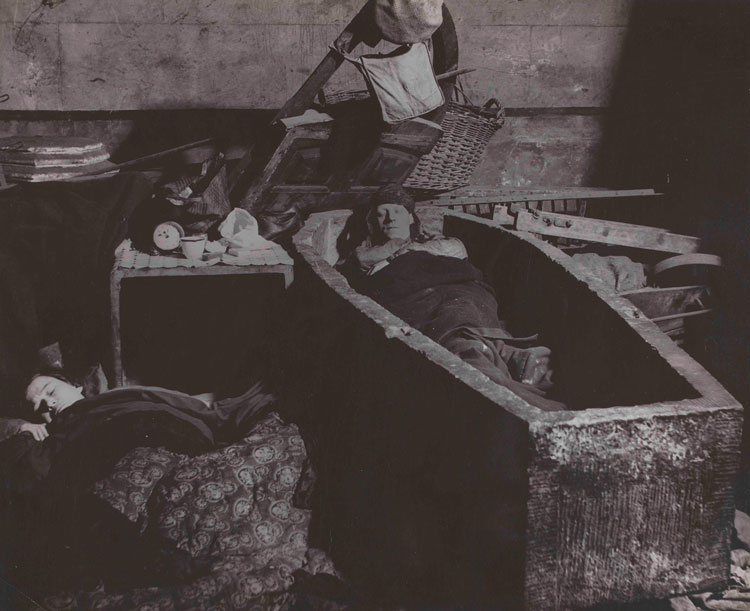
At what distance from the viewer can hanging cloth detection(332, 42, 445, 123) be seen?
5.08m

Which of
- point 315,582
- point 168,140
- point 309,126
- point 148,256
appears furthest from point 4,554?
point 168,140

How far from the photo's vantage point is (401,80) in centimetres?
514

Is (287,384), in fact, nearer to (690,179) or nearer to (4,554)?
(4,554)

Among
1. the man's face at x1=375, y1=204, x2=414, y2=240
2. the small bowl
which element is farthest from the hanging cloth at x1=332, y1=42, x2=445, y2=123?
the small bowl

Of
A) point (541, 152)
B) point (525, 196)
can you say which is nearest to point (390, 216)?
point (525, 196)

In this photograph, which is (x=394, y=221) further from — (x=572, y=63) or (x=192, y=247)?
(x=572, y=63)

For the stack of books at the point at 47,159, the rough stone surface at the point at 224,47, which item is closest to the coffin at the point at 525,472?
the stack of books at the point at 47,159

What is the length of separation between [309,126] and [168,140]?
6.29ft

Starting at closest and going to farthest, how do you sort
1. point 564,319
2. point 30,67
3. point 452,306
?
point 452,306, point 564,319, point 30,67

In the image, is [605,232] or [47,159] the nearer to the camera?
[47,159]

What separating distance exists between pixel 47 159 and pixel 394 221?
7.18 feet

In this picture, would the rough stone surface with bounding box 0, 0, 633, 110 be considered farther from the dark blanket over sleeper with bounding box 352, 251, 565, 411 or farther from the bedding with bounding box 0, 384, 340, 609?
the bedding with bounding box 0, 384, 340, 609

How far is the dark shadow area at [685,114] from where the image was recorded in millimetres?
6758

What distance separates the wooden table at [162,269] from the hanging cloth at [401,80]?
50.0 inches
